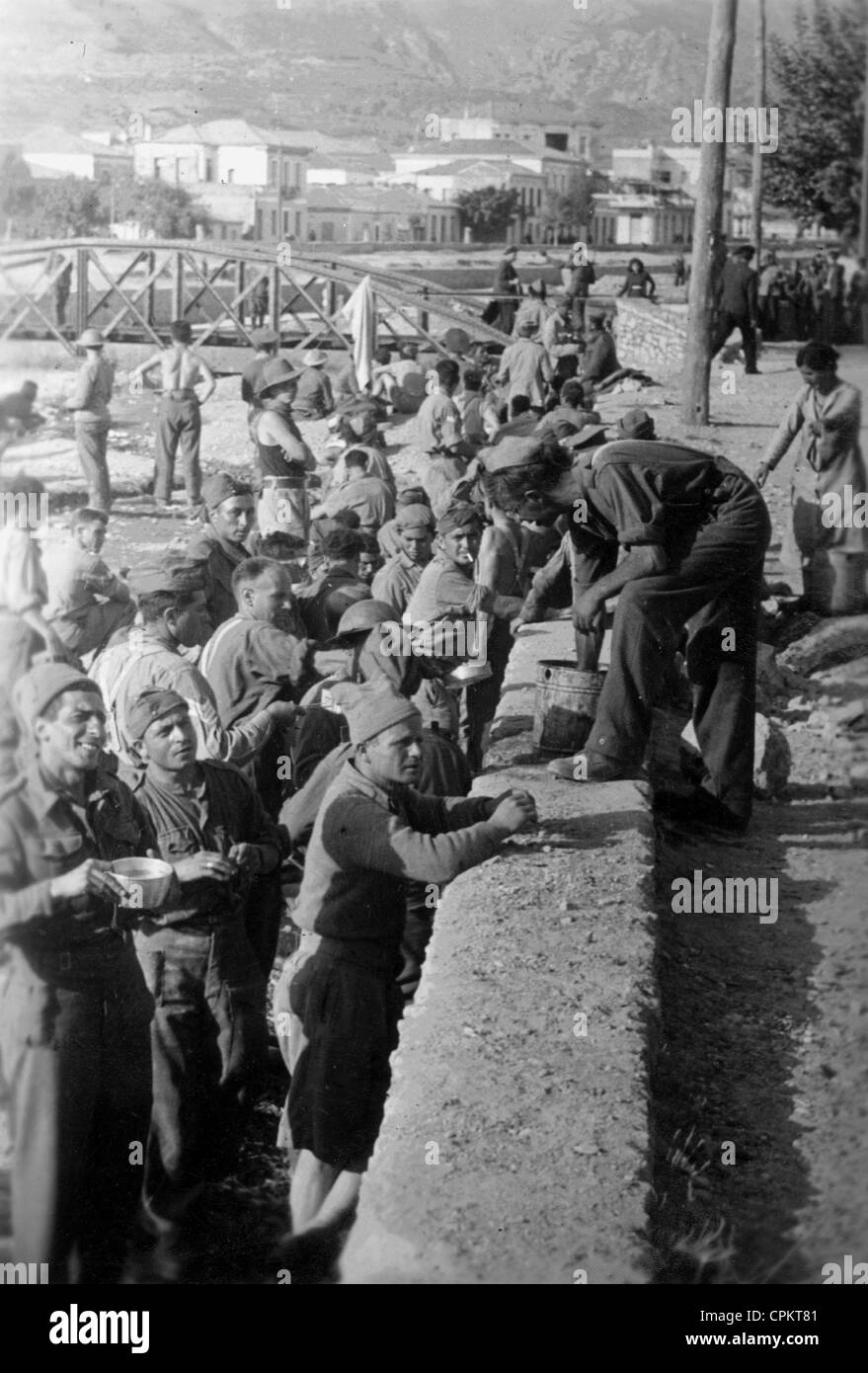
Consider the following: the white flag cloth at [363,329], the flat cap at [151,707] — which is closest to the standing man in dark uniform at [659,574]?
the flat cap at [151,707]

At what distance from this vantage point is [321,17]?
1405 centimetres

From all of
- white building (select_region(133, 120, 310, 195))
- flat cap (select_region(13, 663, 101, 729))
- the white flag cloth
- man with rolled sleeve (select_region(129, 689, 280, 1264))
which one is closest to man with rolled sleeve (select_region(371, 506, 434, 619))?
man with rolled sleeve (select_region(129, 689, 280, 1264))

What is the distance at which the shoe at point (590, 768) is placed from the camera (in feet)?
21.7

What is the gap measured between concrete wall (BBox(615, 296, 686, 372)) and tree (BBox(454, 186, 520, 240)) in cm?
411

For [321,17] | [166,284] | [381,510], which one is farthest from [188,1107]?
[166,284]

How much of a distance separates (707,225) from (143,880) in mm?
12521

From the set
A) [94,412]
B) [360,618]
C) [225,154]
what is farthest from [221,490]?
[225,154]

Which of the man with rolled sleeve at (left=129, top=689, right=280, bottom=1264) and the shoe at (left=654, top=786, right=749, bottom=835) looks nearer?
the man with rolled sleeve at (left=129, top=689, right=280, bottom=1264)

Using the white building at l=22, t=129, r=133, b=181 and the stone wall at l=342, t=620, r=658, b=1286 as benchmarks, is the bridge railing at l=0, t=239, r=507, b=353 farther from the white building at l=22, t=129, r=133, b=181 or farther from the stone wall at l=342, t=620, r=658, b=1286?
the stone wall at l=342, t=620, r=658, b=1286

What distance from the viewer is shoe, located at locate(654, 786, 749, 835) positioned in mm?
6965

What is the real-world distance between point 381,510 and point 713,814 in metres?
4.24

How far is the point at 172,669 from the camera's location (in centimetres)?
609

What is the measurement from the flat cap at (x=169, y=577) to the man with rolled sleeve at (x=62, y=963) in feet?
4.21

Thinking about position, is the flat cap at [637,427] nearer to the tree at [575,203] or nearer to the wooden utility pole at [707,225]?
the wooden utility pole at [707,225]
